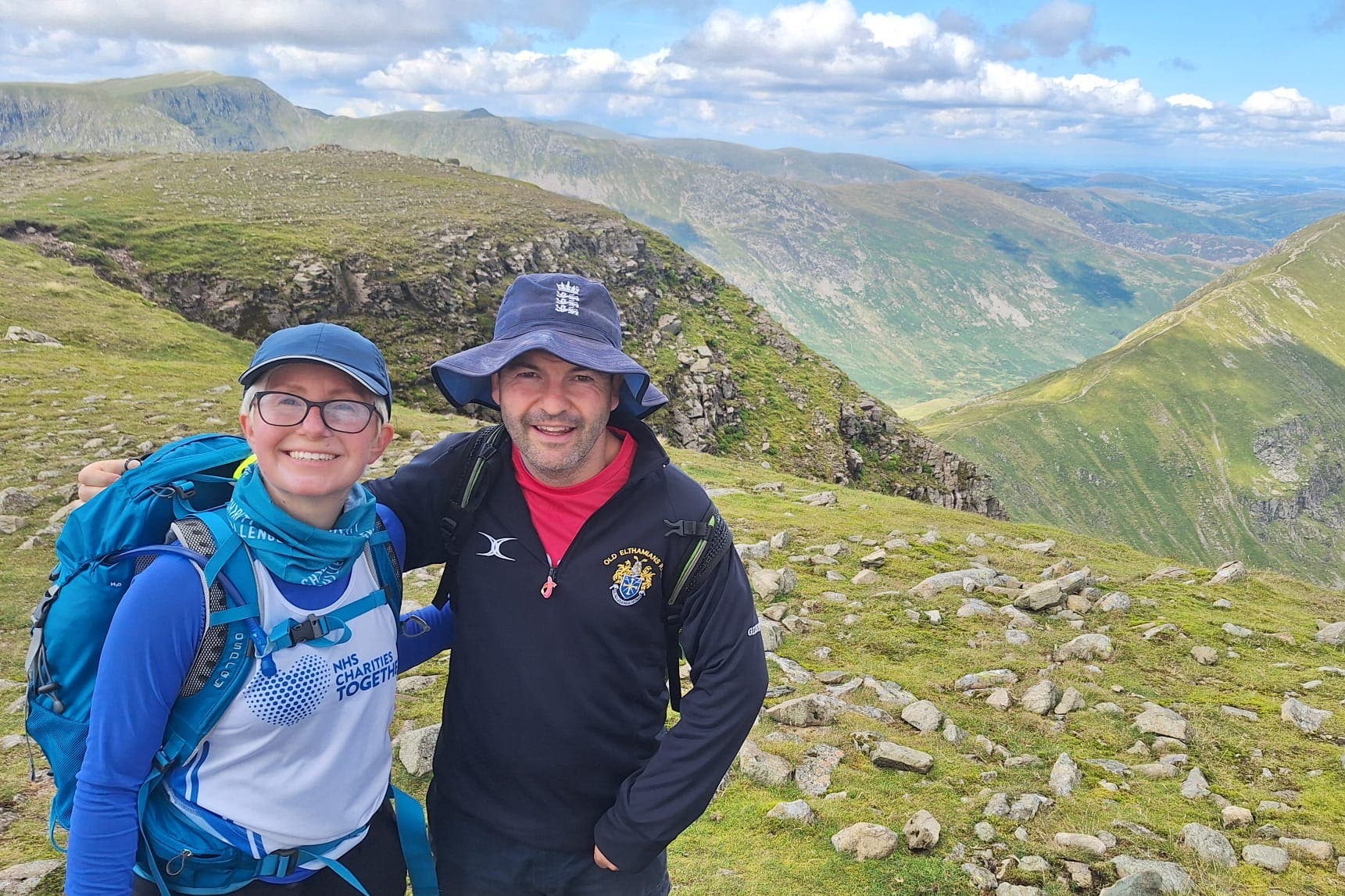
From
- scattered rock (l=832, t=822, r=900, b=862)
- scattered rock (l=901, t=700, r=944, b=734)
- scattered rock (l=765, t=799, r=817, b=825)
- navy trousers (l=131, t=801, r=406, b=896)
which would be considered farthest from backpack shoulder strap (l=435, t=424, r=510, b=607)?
scattered rock (l=901, t=700, r=944, b=734)

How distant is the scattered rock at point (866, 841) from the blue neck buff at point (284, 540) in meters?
5.74

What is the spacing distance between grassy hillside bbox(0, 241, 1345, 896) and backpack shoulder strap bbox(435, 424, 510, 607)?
417cm

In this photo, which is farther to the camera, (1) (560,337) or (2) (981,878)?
(2) (981,878)

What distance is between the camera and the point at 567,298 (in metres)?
4.17

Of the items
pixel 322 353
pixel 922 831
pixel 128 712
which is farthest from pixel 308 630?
pixel 922 831

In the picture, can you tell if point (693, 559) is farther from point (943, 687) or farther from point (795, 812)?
point (943, 687)

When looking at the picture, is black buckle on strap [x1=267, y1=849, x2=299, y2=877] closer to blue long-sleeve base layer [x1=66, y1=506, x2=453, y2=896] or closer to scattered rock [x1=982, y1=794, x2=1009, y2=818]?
blue long-sleeve base layer [x1=66, y1=506, x2=453, y2=896]

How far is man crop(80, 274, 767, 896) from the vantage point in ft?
13.2

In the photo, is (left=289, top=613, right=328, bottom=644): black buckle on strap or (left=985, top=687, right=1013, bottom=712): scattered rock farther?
(left=985, top=687, right=1013, bottom=712): scattered rock

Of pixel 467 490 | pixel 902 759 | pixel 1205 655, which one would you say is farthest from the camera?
pixel 1205 655

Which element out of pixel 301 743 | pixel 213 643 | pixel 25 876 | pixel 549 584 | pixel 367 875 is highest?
pixel 213 643

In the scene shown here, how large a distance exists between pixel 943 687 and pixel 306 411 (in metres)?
9.92

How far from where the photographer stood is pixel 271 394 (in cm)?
355

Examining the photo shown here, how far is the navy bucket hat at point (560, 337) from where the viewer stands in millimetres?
3928
